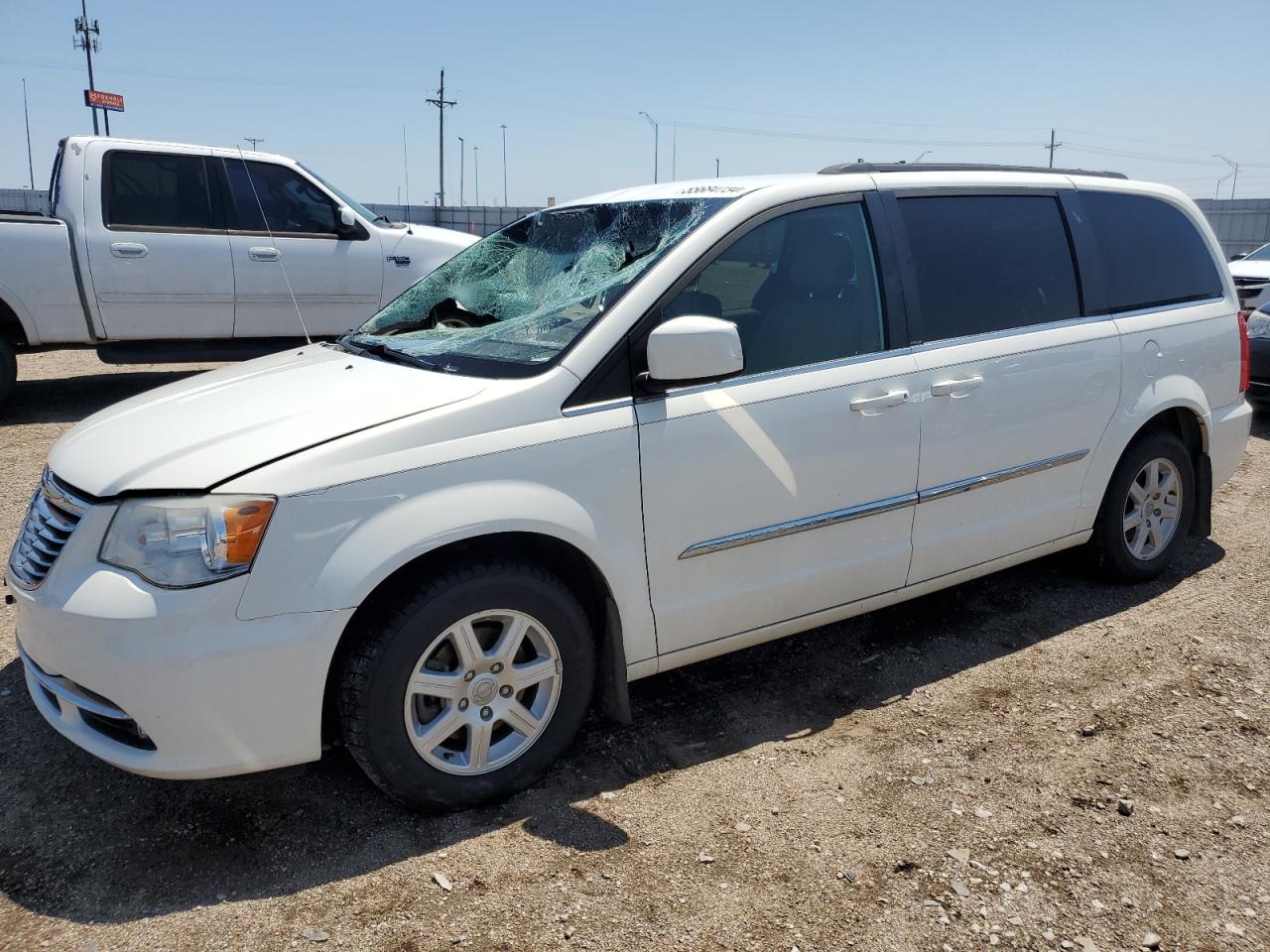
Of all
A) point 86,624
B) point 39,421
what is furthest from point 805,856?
point 39,421

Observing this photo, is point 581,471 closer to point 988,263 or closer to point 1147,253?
point 988,263

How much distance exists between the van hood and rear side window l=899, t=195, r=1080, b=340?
6.03ft

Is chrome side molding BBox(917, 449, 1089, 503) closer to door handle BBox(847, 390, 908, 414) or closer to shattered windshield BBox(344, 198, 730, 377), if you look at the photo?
door handle BBox(847, 390, 908, 414)

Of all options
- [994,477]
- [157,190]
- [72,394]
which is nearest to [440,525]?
[994,477]

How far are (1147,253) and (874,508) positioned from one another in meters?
2.15

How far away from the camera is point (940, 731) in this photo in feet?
11.5

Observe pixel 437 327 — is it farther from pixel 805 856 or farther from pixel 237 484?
pixel 805 856

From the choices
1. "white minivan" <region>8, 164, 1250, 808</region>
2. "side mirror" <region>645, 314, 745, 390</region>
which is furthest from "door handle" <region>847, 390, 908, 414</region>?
"side mirror" <region>645, 314, 745, 390</region>

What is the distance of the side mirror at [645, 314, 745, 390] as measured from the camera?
2.95m

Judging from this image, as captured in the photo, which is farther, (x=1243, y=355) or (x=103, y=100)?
(x=103, y=100)

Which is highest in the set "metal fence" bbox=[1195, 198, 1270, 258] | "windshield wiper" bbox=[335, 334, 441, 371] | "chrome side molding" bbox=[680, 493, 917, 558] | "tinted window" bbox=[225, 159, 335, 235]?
"metal fence" bbox=[1195, 198, 1270, 258]

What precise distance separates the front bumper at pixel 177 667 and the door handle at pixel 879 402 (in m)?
1.83

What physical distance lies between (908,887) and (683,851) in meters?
0.61

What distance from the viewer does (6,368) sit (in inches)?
304
